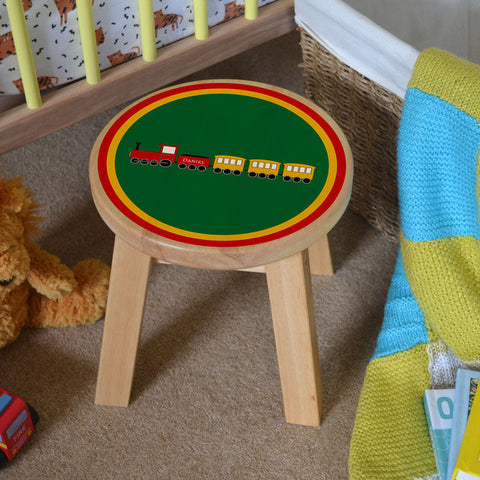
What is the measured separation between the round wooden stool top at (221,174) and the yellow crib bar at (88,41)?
0.37 ft

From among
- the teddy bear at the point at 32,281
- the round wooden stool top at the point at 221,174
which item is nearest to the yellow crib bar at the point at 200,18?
the round wooden stool top at the point at 221,174

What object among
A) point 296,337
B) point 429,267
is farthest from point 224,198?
point 429,267

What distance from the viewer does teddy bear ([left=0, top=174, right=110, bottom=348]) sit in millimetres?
1138

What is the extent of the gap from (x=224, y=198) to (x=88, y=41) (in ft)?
1.12

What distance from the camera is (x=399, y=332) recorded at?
1165 millimetres

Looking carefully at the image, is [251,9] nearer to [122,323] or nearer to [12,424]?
[122,323]

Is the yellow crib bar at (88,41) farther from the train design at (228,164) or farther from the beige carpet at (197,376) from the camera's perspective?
the beige carpet at (197,376)

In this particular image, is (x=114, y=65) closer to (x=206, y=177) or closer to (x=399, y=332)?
(x=206, y=177)

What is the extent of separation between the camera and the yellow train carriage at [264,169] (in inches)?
40.5

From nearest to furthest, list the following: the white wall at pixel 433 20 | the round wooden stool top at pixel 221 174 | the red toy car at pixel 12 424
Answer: the round wooden stool top at pixel 221 174, the red toy car at pixel 12 424, the white wall at pixel 433 20

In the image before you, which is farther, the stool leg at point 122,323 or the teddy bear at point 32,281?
the teddy bear at point 32,281

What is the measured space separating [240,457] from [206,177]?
41cm

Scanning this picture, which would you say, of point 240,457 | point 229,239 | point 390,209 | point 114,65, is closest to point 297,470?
point 240,457

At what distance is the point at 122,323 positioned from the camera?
109 centimetres
